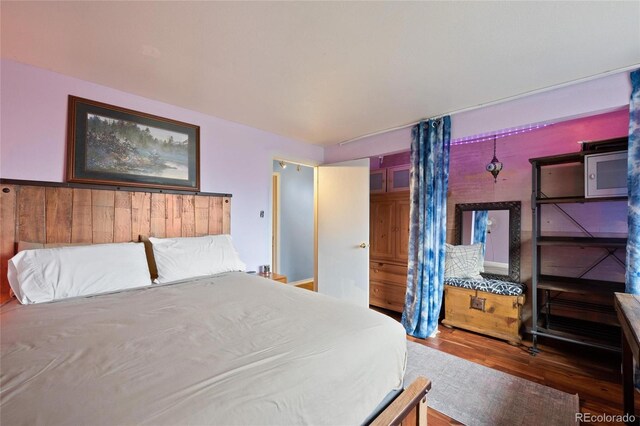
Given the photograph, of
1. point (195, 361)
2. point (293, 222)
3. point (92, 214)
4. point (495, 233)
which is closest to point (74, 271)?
point (92, 214)

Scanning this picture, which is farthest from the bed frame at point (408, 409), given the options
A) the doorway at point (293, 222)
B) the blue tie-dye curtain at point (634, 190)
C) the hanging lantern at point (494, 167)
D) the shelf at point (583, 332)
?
the doorway at point (293, 222)

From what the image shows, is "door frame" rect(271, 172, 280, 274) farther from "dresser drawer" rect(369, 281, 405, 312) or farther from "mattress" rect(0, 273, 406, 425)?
"mattress" rect(0, 273, 406, 425)

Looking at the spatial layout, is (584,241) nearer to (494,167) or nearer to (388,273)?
(494,167)

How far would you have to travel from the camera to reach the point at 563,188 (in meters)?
2.82

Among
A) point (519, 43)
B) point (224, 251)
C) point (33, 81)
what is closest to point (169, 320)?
point (224, 251)

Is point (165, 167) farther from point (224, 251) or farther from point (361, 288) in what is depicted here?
point (361, 288)

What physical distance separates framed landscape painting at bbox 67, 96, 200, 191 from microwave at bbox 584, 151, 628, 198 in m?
3.56

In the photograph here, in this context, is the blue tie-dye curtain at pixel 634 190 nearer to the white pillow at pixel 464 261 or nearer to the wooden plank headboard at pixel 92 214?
the white pillow at pixel 464 261

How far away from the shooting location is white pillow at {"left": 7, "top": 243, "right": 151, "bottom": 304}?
5.11 ft

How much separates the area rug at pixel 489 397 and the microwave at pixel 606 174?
1614 mm

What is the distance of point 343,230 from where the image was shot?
366 cm

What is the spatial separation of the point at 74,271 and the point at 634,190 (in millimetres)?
3835

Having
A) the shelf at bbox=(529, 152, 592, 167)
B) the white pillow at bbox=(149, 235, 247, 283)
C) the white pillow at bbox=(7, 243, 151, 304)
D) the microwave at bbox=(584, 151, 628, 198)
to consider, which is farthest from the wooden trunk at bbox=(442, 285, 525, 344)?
the white pillow at bbox=(7, 243, 151, 304)

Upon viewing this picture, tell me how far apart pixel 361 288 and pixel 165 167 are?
2603 millimetres
